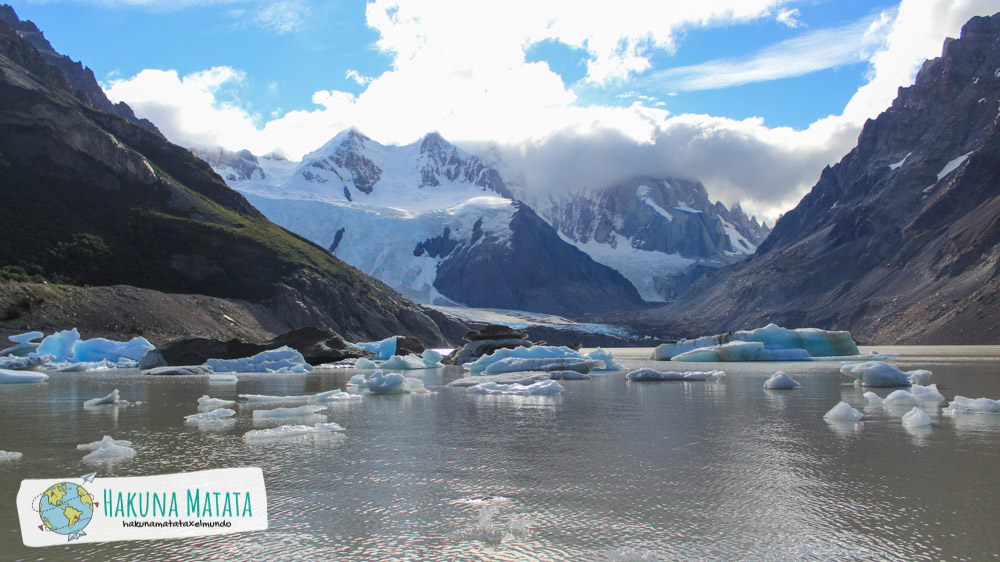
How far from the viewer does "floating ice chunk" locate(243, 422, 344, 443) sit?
11.9 metres

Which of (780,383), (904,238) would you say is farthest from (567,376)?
(904,238)

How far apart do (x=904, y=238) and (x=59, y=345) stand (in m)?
117

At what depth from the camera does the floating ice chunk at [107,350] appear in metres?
39.0

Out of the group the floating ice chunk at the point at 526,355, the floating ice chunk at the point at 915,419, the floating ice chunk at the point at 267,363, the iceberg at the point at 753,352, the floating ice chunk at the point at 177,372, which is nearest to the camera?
the floating ice chunk at the point at 915,419

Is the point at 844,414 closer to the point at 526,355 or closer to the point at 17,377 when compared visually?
the point at 526,355

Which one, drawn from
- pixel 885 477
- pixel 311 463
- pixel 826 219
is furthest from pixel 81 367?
pixel 826 219

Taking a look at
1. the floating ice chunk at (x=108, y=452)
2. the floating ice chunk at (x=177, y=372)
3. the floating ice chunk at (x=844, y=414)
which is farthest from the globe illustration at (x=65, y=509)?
the floating ice chunk at (x=177, y=372)

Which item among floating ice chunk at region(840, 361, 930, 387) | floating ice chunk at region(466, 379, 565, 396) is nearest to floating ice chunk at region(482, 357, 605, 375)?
floating ice chunk at region(466, 379, 565, 396)

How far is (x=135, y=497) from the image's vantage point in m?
6.95

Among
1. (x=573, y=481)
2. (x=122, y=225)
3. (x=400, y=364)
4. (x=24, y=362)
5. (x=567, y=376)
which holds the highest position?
(x=122, y=225)

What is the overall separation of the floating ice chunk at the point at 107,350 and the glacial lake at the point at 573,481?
25926 mm

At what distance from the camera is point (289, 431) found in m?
12.4

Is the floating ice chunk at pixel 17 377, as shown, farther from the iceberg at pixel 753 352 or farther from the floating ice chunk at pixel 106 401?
the iceberg at pixel 753 352

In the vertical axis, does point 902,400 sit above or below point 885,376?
below
